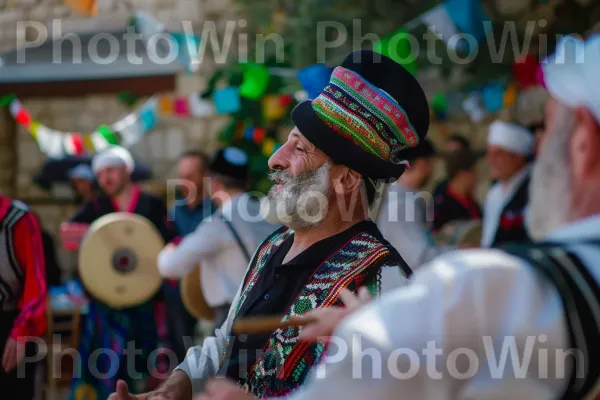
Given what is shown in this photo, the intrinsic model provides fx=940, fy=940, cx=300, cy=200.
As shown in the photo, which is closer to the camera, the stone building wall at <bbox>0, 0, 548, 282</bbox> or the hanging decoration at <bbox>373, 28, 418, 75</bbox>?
the hanging decoration at <bbox>373, 28, 418, 75</bbox>

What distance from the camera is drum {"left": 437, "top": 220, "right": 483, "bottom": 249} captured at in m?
6.46

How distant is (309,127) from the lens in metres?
2.64

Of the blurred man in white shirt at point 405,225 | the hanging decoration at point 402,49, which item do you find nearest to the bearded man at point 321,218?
the blurred man in white shirt at point 405,225

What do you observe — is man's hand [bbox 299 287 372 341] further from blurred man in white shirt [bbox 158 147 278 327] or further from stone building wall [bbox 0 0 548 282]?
stone building wall [bbox 0 0 548 282]

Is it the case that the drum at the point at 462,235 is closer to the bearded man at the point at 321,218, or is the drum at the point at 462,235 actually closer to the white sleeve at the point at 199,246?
the white sleeve at the point at 199,246

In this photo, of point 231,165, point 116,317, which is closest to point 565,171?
point 231,165

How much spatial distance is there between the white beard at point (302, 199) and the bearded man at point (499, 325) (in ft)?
4.45

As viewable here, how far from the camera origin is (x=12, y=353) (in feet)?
14.2

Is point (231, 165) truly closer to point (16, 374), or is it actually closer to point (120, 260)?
point (120, 260)

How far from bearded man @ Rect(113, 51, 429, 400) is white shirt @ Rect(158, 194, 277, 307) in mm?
2554

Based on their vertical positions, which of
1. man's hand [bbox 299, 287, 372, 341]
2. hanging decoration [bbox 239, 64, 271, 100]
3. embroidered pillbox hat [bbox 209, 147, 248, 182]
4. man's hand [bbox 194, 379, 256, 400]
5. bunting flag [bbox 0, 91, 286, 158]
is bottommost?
man's hand [bbox 194, 379, 256, 400]

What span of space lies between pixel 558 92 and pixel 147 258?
18.5ft

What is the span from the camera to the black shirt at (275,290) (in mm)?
2480

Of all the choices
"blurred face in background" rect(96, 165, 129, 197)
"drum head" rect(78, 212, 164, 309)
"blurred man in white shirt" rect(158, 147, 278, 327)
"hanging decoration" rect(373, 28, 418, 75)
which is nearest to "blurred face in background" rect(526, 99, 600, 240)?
"blurred man in white shirt" rect(158, 147, 278, 327)
